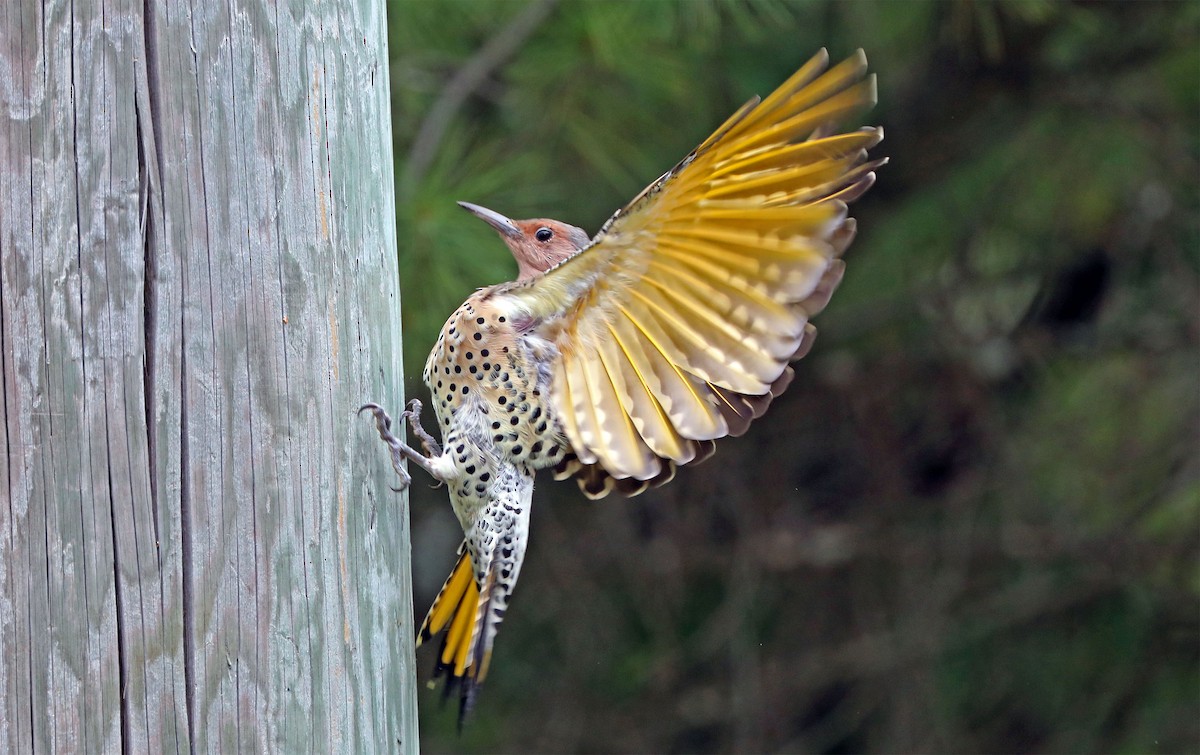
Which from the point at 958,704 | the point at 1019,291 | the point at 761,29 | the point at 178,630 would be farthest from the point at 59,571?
the point at 958,704

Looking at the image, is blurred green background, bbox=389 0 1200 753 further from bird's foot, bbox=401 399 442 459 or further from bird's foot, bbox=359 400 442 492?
bird's foot, bbox=359 400 442 492

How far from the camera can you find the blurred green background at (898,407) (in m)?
4.04

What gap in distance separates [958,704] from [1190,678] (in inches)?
31.5

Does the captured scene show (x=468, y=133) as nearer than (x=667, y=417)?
No

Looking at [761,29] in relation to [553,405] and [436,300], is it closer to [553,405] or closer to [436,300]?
[436,300]

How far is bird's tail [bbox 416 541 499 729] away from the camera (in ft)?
7.45

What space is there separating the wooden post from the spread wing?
1.81ft

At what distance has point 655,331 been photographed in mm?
2051

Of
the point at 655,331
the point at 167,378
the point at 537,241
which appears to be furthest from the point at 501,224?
the point at 167,378

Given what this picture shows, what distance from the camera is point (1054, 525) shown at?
4.55m

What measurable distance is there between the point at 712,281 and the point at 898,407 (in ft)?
9.18

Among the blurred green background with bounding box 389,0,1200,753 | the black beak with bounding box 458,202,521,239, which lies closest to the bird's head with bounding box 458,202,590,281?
the black beak with bounding box 458,202,521,239

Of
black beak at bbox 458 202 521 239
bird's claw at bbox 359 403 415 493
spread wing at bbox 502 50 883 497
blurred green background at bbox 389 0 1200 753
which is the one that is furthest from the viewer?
blurred green background at bbox 389 0 1200 753

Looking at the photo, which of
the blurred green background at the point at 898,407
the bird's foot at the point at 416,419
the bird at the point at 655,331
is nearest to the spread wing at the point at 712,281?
→ the bird at the point at 655,331
